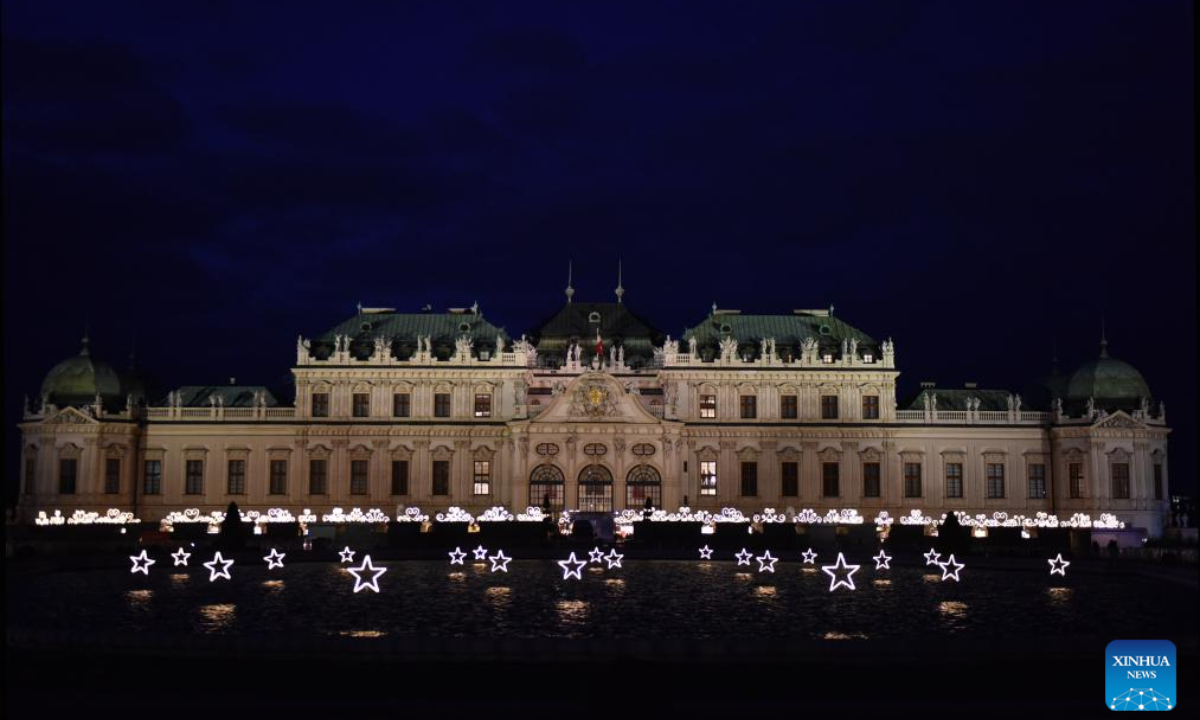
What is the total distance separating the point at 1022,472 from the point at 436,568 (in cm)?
4699

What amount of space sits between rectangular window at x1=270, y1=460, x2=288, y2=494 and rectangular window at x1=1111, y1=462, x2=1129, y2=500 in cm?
5088

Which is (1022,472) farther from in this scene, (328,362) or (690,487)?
(328,362)

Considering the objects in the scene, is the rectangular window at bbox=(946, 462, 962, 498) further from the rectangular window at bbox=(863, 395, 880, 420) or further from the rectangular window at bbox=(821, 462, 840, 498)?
the rectangular window at bbox=(821, 462, 840, 498)

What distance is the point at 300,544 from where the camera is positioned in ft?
192

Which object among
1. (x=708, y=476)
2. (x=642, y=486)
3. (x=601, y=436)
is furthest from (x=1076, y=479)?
(x=601, y=436)

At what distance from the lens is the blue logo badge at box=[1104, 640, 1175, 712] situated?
13609 millimetres

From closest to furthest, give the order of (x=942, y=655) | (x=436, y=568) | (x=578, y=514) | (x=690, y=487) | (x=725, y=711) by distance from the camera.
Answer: (x=725, y=711), (x=942, y=655), (x=436, y=568), (x=578, y=514), (x=690, y=487)

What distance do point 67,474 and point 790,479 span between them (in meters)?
44.2

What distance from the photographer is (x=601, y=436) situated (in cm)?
7700

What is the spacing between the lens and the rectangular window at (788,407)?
7950 centimetres

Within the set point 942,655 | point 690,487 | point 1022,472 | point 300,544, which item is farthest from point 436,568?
point 1022,472

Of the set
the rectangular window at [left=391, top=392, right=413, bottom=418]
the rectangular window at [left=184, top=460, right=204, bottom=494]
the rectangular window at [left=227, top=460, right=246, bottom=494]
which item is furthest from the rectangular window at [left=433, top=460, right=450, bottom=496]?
the rectangular window at [left=184, top=460, right=204, bottom=494]

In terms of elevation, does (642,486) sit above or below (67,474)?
below

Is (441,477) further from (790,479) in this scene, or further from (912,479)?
(912,479)
